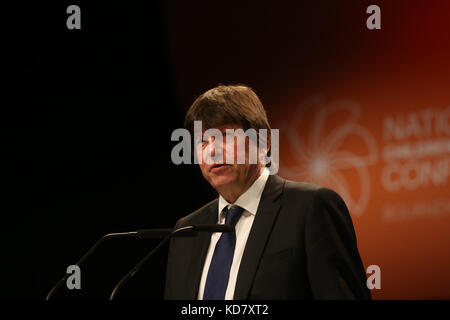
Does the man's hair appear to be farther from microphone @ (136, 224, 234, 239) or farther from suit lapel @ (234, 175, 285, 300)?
microphone @ (136, 224, 234, 239)

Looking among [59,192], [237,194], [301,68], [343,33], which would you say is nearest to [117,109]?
[59,192]

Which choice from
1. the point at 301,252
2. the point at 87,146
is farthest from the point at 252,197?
the point at 87,146

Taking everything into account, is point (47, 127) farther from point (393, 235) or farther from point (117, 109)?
point (393, 235)

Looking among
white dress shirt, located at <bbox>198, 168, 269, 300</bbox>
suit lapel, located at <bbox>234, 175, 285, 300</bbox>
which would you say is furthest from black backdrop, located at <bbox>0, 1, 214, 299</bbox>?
suit lapel, located at <bbox>234, 175, 285, 300</bbox>

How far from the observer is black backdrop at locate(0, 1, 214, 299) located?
11.3ft

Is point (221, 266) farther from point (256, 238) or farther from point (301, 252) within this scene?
point (301, 252)

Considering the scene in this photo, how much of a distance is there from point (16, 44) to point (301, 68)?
1.79m

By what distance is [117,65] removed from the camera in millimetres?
3615

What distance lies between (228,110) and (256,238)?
496mm

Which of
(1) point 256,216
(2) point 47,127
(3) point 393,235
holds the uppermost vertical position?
(2) point 47,127

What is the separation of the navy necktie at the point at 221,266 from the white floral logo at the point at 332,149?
1.26 meters

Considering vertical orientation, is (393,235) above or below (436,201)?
below

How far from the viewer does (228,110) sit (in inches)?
79.3
